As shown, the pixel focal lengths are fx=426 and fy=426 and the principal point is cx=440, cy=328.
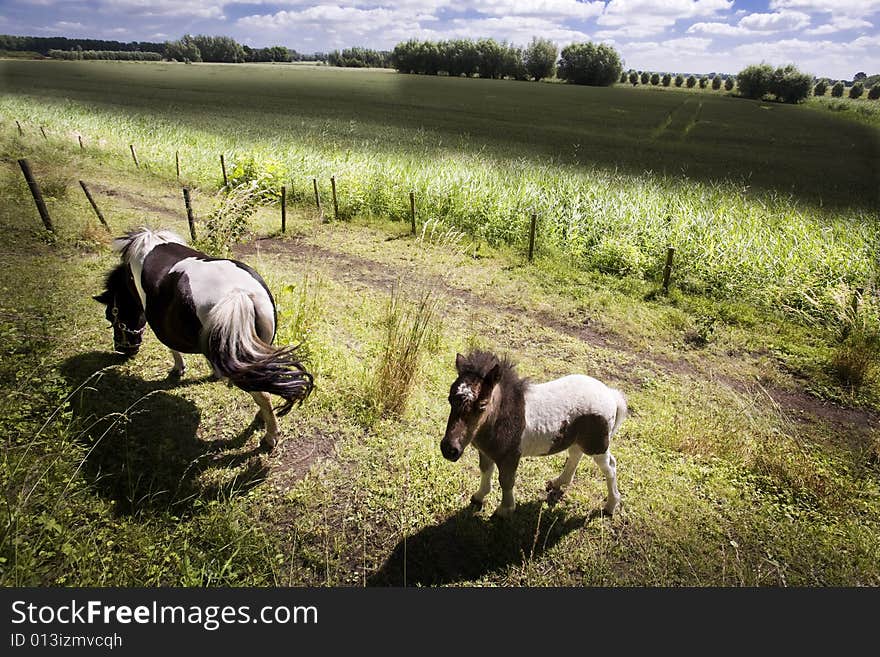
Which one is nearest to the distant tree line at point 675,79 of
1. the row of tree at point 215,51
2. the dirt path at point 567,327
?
the row of tree at point 215,51

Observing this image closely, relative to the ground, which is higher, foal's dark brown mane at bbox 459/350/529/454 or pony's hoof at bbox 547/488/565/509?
foal's dark brown mane at bbox 459/350/529/454

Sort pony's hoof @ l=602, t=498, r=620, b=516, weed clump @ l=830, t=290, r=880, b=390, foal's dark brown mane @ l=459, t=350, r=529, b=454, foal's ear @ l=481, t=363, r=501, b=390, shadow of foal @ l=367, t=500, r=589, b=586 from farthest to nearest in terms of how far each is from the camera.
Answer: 1. weed clump @ l=830, t=290, r=880, b=390
2. pony's hoof @ l=602, t=498, r=620, b=516
3. shadow of foal @ l=367, t=500, r=589, b=586
4. foal's dark brown mane @ l=459, t=350, r=529, b=454
5. foal's ear @ l=481, t=363, r=501, b=390

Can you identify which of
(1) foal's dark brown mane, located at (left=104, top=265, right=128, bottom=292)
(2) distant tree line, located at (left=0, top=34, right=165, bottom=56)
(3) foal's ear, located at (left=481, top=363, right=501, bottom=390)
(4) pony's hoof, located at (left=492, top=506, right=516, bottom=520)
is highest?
(2) distant tree line, located at (left=0, top=34, right=165, bottom=56)

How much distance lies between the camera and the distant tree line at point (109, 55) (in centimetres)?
4809

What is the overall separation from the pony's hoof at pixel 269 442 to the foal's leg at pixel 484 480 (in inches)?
75.7

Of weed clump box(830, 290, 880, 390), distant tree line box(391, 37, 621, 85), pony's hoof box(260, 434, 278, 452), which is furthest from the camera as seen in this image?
distant tree line box(391, 37, 621, 85)

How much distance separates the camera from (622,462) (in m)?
4.23

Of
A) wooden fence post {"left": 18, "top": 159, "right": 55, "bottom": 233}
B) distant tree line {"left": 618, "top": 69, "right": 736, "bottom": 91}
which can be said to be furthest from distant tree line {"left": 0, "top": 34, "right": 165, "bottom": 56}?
distant tree line {"left": 618, "top": 69, "right": 736, "bottom": 91}

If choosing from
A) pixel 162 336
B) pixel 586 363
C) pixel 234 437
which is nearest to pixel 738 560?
pixel 586 363

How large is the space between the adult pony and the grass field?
64 cm

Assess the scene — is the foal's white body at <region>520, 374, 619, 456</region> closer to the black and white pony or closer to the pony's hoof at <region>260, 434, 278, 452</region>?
the black and white pony

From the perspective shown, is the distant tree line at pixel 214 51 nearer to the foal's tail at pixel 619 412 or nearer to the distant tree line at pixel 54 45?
the distant tree line at pixel 54 45

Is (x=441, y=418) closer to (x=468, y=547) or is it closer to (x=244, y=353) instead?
(x=468, y=547)

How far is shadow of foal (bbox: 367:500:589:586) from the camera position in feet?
10.2
